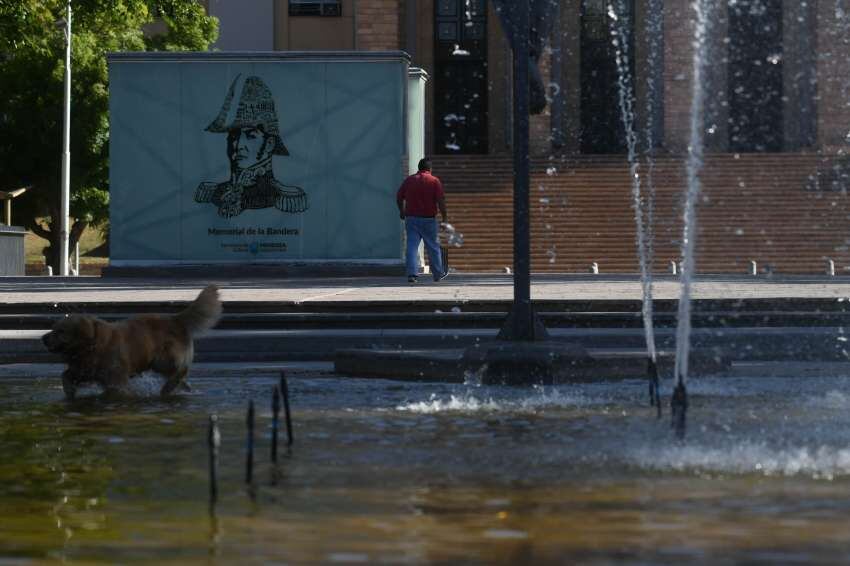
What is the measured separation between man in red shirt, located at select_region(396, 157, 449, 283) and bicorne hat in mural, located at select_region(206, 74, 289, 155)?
553 cm

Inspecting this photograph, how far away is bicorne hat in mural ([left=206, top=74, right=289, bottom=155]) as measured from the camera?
3003 cm

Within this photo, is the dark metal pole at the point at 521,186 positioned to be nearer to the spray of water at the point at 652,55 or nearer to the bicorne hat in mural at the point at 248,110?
the bicorne hat in mural at the point at 248,110

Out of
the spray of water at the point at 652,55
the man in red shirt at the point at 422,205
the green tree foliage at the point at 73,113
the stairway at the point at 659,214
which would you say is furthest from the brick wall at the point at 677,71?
the man in red shirt at the point at 422,205

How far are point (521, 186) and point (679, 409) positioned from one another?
4.34 m

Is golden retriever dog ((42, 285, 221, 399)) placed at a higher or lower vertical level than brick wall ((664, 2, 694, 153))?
lower

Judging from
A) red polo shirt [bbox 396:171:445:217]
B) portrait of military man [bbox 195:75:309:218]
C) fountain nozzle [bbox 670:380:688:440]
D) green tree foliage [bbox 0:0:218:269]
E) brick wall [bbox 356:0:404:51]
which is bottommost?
fountain nozzle [bbox 670:380:688:440]

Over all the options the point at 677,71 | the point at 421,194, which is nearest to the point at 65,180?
the point at 677,71

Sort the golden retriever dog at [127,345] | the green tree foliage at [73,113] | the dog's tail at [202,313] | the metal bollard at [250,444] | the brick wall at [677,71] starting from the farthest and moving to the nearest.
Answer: the brick wall at [677,71], the green tree foliage at [73,113], the dog's tail at [202,313], the golden retriever dog at [127,345], the metal bollard at [250,444]

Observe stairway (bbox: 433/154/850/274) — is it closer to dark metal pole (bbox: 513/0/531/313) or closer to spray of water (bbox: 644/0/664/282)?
spray of water (bbox: 644/0/664/282)

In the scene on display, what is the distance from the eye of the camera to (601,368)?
1316 cm

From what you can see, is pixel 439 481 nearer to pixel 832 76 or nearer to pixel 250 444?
pixel 250 444

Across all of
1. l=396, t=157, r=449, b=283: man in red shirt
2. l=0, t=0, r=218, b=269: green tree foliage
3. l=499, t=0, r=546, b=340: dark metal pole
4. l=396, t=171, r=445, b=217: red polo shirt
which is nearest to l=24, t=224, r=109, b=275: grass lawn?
l=0, t=0, r=218, b=269: green tree foliage

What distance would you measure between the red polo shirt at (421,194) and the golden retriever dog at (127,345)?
491 inches

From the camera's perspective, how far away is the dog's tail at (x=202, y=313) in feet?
40.2
